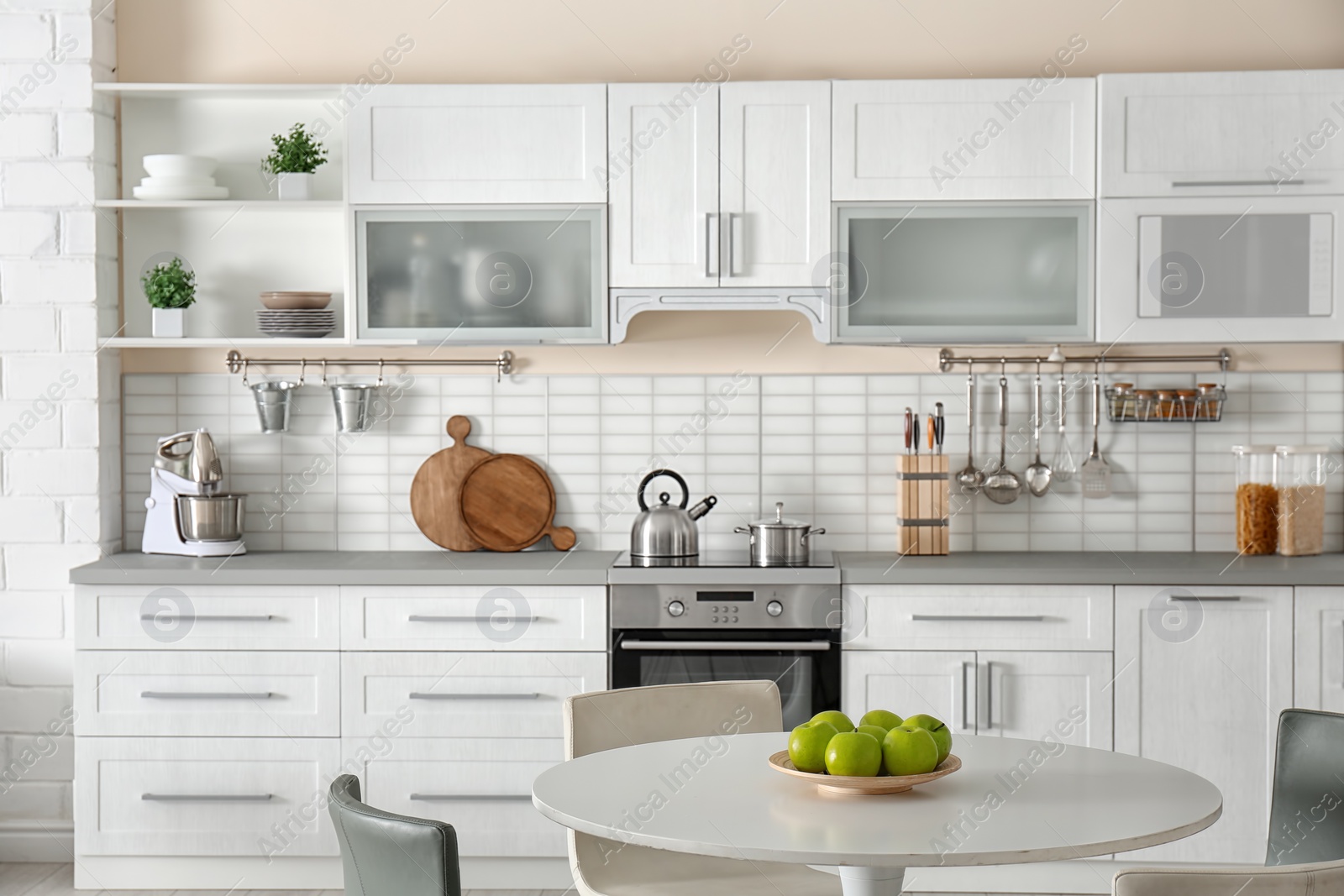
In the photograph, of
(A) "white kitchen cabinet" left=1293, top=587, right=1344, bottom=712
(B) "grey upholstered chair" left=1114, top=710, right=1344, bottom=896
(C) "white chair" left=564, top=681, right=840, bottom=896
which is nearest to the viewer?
(B) "grey upholstered chair" left=1114, top=710, right=1344, bottom=896

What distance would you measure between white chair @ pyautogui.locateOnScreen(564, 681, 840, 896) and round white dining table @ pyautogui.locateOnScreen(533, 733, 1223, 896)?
28 centimetres

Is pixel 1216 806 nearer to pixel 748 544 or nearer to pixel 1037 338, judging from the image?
pixel 1037 338

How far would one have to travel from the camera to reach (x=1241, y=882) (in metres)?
1.34

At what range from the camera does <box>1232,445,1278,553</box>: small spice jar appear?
369cm

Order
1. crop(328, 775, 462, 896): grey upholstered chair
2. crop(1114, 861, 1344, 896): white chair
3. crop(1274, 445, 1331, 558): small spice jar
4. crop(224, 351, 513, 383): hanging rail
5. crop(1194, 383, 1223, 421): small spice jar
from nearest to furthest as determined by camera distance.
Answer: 1. crop(1114, 861, 1344, 896): white chair
2. crop(328, 775, 462, 896): grey upholstered chair
3. crop(1274, 445, 1331, 558): small spice jar
4. crop(1194, 383, 1223, 421): small spice jar
5. crop(224, 351, 513, 383): hanging rail

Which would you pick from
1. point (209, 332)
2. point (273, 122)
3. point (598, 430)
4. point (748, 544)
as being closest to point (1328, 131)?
point (748, 544)

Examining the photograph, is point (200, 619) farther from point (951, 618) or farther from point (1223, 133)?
point (1223, 133)

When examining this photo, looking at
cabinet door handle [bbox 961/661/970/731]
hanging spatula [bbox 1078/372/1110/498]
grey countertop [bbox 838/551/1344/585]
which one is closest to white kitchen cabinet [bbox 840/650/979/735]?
cabinet door handle [bbox 961/661/970/731]

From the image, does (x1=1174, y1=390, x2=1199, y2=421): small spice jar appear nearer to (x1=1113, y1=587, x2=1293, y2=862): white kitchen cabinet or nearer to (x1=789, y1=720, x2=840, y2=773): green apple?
(x1=1113, y1=587, x2=1293, y2=862): white kitchen cabinet

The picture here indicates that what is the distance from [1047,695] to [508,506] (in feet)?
5.62

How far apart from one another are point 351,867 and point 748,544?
2392 mm

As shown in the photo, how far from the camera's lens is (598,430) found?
12.9 feet

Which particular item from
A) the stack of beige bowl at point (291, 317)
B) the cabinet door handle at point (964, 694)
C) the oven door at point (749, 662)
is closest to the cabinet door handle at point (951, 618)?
the cabinet door handle at point (964, 694)

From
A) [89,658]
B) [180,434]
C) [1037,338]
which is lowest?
[89,658]
